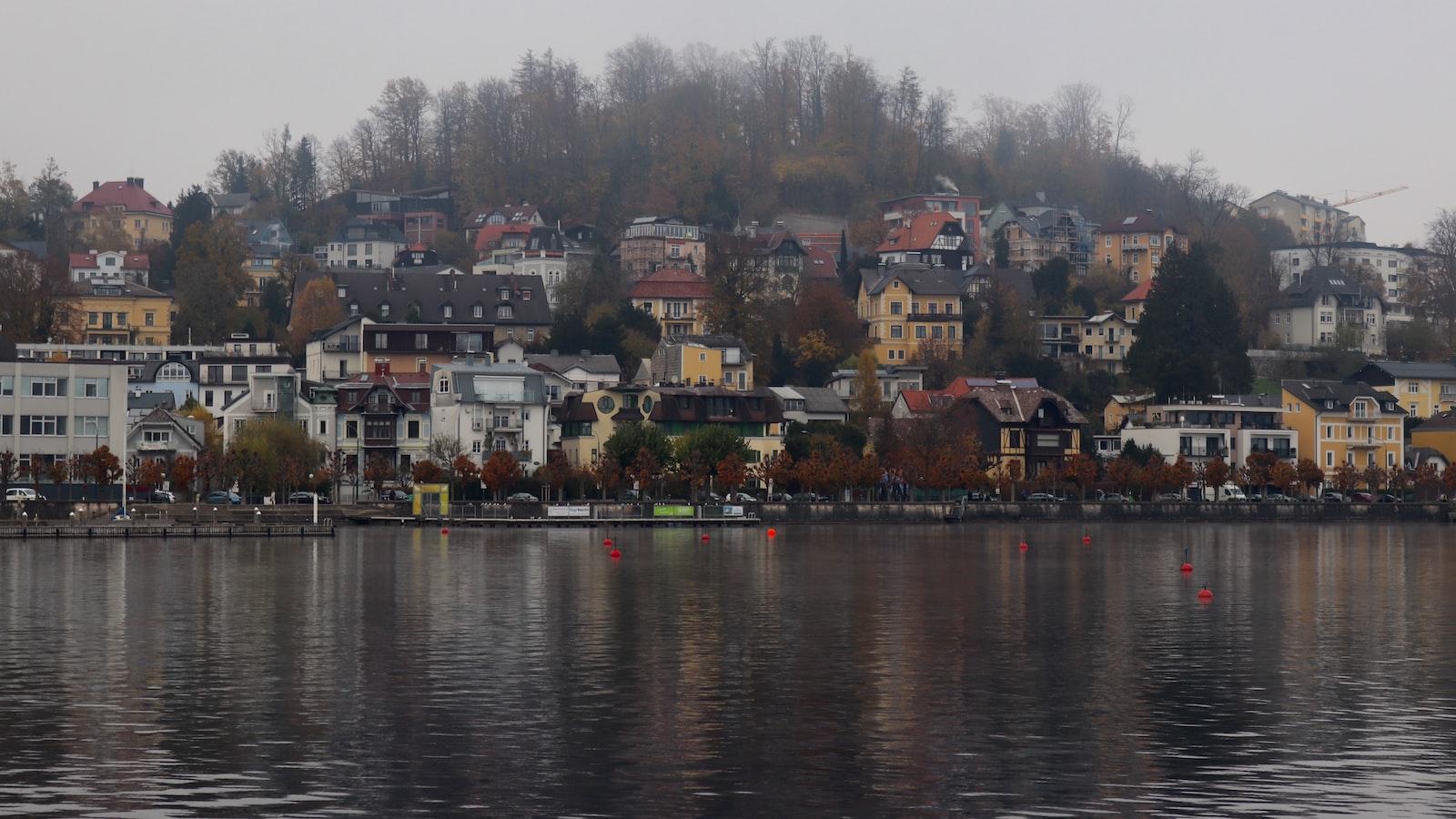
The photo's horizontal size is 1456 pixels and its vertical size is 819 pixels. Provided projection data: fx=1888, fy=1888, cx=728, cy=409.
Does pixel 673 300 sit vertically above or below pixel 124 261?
below

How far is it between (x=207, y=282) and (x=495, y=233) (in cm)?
3691

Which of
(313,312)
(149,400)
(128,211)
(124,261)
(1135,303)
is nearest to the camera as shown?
(149,400)

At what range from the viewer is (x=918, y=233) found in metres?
177

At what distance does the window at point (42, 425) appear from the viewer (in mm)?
101938

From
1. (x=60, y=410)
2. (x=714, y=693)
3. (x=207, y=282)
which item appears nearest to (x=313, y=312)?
(x=207, y=282)

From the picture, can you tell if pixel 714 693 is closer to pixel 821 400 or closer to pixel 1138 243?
pixel 821 400

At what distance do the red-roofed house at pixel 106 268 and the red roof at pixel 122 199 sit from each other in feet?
84.9

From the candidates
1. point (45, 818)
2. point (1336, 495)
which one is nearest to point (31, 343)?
point (1336, 495)

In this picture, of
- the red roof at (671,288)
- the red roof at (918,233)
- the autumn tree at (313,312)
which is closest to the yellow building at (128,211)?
the autumn tree at (313,312)

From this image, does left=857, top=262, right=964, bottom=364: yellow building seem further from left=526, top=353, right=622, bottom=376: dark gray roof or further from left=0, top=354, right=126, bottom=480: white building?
left=0, top=354, right=126, bottom=480: white building

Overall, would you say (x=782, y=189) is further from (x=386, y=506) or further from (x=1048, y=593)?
(x=1048, y=593)

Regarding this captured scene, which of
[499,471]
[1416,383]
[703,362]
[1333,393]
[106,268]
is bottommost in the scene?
[499,471]

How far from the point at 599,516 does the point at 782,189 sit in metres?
90.8

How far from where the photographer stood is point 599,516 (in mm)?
107812
